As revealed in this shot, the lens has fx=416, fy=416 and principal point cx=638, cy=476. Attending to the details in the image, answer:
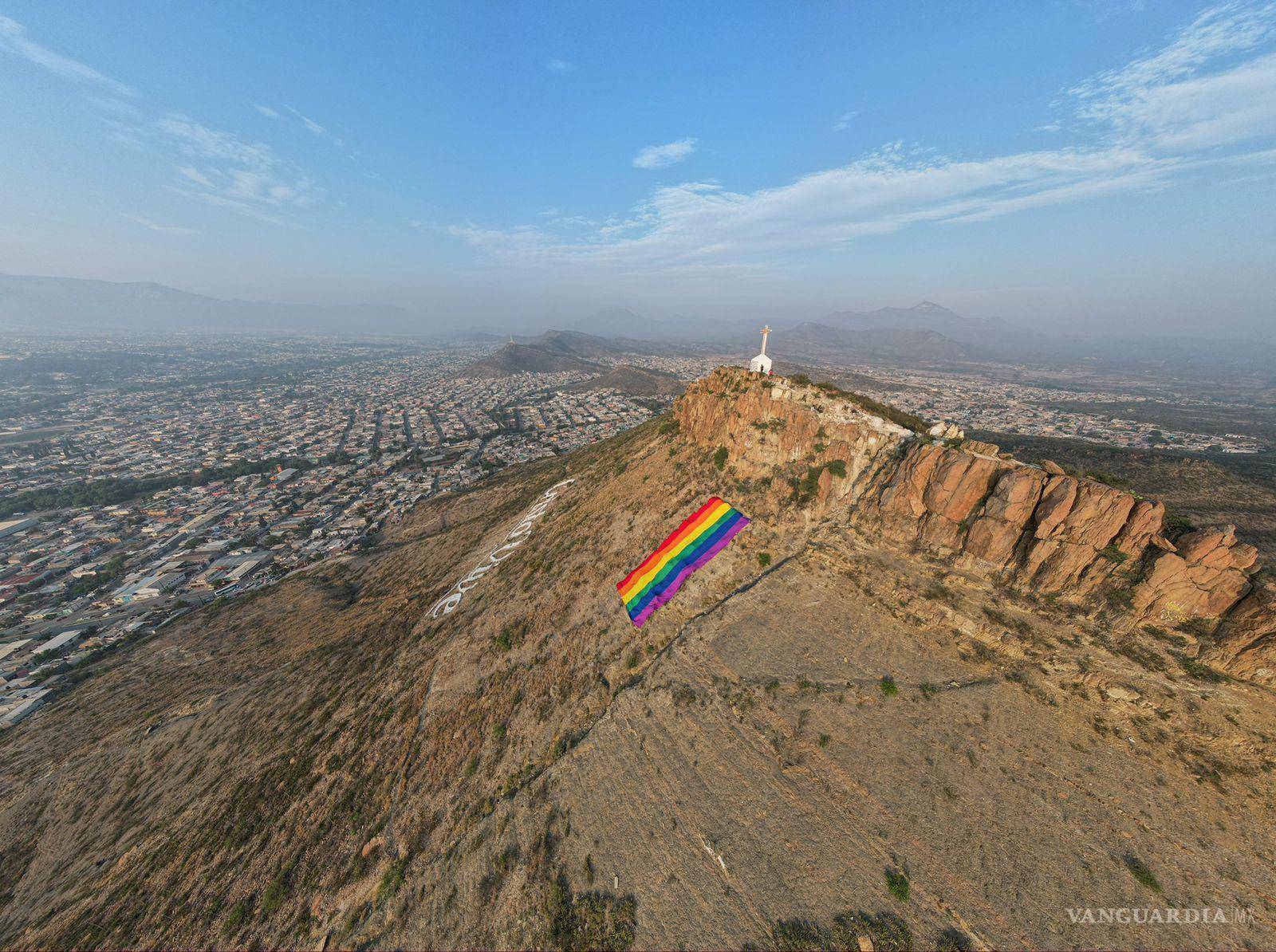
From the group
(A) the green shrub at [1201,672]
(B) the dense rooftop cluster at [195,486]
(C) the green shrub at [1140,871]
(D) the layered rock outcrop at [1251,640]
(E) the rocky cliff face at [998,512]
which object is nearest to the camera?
(C) the green shrub at [1140,871]

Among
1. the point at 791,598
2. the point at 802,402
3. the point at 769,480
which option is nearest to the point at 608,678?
the point at 791,598

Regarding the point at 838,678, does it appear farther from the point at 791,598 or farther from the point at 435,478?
the point at 435,478

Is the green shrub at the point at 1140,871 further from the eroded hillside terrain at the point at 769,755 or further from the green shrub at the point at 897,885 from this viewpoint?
the green shrub at the point at 897,885

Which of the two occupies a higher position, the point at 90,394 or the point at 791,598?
the point at 791,598

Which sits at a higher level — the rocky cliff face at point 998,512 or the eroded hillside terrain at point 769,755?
the rocky cliff face at point 998,512

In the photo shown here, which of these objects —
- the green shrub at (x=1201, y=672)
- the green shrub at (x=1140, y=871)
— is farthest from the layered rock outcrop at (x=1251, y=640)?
the green shrub at (x=1140, y=871)

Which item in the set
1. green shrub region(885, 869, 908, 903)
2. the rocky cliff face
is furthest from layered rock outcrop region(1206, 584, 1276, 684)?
green shrub region(885, 869, 908, 903)
